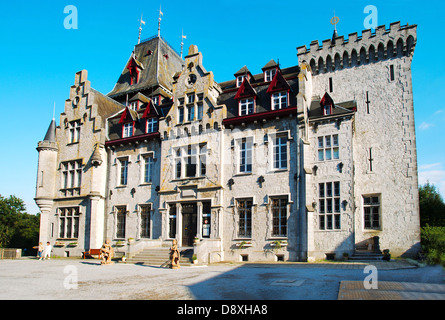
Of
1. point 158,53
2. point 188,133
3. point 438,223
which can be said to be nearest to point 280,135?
point 188,133

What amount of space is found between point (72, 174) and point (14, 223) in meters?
36.5

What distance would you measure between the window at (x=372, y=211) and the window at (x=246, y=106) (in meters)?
10.3

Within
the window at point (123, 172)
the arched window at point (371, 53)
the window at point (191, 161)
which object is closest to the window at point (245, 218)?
the window at point (191, 161)

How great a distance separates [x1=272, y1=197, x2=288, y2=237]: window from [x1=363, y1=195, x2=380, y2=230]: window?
6370 mm

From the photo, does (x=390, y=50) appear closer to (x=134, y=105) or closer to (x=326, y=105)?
(x=326, y=105)

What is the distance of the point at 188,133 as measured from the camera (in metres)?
28.4

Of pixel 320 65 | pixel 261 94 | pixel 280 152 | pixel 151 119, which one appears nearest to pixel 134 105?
pixel 151 119

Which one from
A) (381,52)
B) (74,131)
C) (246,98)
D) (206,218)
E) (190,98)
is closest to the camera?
(206,218)

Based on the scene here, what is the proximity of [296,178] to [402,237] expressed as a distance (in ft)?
27.0

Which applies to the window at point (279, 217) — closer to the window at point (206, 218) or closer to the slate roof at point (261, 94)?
the window at point (206, 218)

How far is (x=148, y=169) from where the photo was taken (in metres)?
30.5

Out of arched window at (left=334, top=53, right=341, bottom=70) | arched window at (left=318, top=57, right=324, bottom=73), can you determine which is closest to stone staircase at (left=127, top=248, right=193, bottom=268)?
arched window at (left=318, top=57, right=324, bottom=73)

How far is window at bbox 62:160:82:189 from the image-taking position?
32969 millimetres
